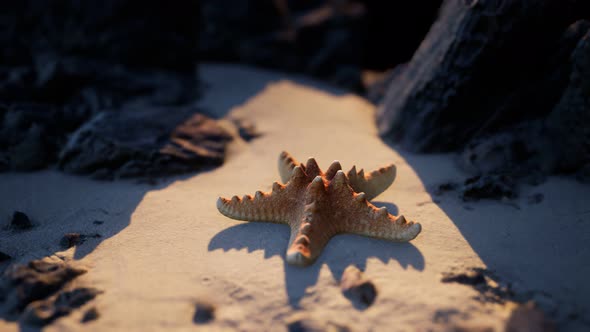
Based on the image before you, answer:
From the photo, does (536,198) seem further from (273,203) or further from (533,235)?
(273,203)

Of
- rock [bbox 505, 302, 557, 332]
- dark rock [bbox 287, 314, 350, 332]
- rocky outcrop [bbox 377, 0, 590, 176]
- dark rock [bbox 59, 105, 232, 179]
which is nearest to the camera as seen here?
rock [bbox 505, 302, 557, 332]

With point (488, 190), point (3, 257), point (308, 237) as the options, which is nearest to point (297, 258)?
point (308, 237)

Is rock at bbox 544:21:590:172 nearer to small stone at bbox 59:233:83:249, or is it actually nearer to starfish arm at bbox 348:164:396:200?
starfish arm at bbox 348:164:396:200

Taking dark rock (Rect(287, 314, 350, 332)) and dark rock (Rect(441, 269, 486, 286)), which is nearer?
dark rock (Rect(287, 314, 350, 332))

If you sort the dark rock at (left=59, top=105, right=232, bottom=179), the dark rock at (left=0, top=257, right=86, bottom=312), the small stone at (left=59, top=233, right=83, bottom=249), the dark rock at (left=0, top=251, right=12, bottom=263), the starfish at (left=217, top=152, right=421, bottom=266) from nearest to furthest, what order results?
the dark rock at (left=0, top=257, right=86, bottom=312), the starfish at (left=217, top=152, right=421, bottom=266), the dark rock at (left=0, top=251, right=12, bottom=263), the small stone at (left=59, top=233, right=83, bottom=249), the dark rock at (left=59, top=105, right=232, bottom=179)

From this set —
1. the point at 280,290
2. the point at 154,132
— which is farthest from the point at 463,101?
the point at 154,132

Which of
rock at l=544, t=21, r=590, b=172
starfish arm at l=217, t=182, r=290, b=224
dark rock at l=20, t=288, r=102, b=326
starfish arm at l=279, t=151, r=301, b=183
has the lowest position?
dark rock at l=20, t=288, r=102, b=326

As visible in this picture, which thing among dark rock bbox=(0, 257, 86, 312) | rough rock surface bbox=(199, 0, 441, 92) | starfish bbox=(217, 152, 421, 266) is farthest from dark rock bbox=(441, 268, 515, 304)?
rough rock surface bbox=(199, 0, 441, 92)

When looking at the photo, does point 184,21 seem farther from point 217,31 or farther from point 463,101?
point 463,101
